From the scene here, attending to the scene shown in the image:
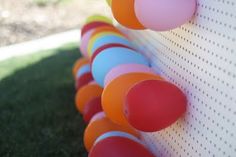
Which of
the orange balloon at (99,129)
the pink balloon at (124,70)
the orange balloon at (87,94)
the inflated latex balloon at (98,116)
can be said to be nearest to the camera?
the pink balloon at (124,70)

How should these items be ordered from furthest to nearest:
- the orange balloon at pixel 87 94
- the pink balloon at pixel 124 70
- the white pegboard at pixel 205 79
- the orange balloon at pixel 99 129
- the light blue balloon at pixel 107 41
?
the orange balloon at pixel 87 94, the light blue balloon at pixel 107 41, the orange balloon at pixel 99 129, the pink balloon at pixel 124 70, the white pegboard at pixel 205 79

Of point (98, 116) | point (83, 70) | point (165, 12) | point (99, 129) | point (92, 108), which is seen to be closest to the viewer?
point (165, 12)

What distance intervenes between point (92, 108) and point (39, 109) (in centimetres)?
58

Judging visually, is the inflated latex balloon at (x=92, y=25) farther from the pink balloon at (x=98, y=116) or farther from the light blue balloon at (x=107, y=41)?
the pink balloon at (x=98, y=116)

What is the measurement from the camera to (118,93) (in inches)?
79.1

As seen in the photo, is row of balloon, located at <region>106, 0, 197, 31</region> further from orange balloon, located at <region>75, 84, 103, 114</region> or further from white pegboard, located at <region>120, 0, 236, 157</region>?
orange balloon, located at <region>75, 84, 103, 114</region>

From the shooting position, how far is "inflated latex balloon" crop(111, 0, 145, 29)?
2027 millimetres

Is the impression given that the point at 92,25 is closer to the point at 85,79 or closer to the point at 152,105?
the point at 85,79

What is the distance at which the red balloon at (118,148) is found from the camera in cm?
200

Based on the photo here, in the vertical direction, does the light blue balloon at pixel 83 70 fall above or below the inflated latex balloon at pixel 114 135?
below

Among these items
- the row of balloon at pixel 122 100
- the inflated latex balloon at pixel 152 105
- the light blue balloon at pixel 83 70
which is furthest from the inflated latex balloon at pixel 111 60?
the light blue balloon at pixel 83 70

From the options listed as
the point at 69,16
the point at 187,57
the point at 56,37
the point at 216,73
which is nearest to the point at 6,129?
the point at 187,57

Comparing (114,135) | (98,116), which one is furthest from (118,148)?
(98,116)

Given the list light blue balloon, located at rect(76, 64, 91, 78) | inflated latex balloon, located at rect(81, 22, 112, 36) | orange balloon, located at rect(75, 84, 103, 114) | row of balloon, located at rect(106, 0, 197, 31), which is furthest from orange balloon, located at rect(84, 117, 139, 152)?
inflated latex balloon, located at rect(81, 22, 112, 36)
